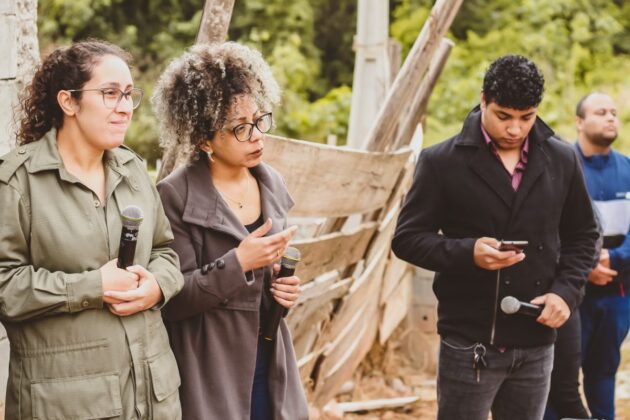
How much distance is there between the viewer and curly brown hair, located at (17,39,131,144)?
2588mm

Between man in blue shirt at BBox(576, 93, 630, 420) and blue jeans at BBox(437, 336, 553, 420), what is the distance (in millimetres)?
1563

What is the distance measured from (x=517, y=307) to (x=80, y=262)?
1.69 m

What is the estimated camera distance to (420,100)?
6.66m

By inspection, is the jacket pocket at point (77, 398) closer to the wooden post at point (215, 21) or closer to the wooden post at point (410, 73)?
the wooden post at point (215, 21)

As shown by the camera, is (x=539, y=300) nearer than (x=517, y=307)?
No

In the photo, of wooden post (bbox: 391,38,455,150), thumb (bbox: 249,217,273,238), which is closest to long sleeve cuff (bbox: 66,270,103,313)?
thumb (bbox: 249,217,273,238)

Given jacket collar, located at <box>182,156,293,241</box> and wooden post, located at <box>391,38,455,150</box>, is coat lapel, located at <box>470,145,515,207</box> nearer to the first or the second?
jacket collar, located at <box>182,156,293,241</box>

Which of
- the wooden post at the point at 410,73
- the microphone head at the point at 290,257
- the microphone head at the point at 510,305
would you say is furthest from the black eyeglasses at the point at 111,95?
the wooden post at the point at 410,73

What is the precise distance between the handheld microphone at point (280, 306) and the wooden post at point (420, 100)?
3588 mm

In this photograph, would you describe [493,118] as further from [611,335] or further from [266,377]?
[611,335]

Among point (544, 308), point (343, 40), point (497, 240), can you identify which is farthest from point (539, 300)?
point (343, 40)

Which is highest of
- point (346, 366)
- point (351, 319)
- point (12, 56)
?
point (12, 56)

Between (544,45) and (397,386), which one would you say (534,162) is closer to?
(397,386)

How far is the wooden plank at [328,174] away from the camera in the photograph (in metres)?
3.78
